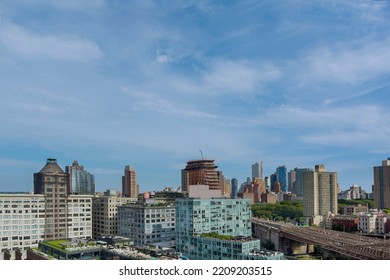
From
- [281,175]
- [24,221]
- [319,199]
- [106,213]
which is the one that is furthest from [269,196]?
[24,221]

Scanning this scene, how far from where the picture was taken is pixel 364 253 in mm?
4965

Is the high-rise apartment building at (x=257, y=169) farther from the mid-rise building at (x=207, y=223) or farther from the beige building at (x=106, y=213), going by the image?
the beige building at (x=106, y=213)

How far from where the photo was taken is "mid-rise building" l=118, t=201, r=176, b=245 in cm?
743

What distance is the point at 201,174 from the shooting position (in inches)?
276

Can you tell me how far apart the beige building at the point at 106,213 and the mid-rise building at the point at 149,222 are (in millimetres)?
498

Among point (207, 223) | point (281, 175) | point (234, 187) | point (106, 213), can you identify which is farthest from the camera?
point (106, 213)

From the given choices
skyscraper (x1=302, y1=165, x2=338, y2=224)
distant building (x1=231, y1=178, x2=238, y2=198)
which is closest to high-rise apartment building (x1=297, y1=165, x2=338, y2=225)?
skyscraper (x1=302, y1=165, x2=338, y2=224)

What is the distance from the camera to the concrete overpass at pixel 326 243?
16.3 ft

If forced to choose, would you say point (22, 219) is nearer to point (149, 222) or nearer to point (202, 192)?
point (149, 222)

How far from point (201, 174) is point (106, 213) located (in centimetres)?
264

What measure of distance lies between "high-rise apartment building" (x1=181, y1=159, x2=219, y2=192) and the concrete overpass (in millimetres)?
1630
